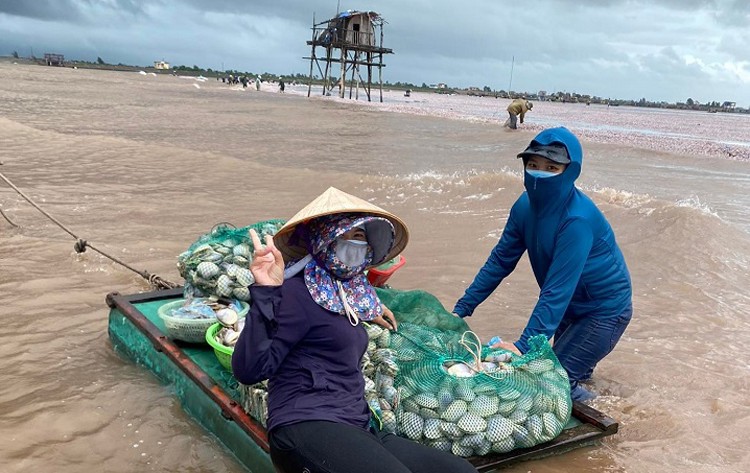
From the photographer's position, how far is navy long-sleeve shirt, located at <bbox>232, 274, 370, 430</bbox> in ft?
7.70

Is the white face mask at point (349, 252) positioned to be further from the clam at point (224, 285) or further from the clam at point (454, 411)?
the clam at point (224, 285)

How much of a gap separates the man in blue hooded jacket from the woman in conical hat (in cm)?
129

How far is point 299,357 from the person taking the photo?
2475mm

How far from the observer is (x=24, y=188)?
32.0ft

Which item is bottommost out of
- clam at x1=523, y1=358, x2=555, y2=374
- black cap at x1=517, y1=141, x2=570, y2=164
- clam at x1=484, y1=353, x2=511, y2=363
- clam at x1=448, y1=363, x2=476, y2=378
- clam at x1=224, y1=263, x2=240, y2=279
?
clam at x1=448, y1=363, x2=476, y2=378

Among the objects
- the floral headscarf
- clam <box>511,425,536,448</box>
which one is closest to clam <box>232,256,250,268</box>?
the floral headscarf

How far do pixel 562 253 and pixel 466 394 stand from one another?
104 cm

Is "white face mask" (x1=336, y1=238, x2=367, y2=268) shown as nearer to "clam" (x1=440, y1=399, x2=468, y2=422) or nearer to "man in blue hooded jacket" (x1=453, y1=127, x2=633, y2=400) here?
"clam" (x1=440, y1=399, x2=468, y2=422)

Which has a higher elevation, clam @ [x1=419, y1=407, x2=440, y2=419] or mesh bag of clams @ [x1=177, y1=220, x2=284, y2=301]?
mesh bag of clams @ [x1=177, y1=220, x2=284, y2=301]

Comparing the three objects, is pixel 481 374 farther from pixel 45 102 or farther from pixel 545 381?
pixel 45 102

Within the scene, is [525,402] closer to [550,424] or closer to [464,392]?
[550,424]

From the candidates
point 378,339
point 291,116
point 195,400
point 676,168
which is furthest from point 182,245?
point 291,116

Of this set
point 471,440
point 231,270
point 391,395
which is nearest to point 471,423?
point 471,440

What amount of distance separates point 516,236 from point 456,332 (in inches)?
29.7
